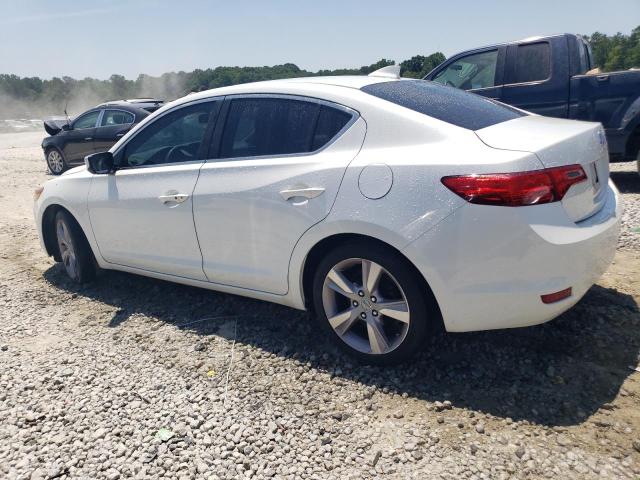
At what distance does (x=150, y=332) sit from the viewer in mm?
3838

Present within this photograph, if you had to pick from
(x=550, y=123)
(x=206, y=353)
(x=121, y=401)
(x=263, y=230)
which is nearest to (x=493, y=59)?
(x=550, y=123)

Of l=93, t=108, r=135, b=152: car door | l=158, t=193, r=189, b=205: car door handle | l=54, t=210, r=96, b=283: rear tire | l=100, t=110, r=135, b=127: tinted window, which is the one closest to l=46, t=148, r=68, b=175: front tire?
l=93, t=108, r=135, b=152: car door

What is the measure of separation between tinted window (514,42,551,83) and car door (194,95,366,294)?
16.1ft

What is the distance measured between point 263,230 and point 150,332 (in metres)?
1.31

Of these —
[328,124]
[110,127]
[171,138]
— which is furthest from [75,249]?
[110,127]

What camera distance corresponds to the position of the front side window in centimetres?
725

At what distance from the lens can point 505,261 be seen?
98.2 inches

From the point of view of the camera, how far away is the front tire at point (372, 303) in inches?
109

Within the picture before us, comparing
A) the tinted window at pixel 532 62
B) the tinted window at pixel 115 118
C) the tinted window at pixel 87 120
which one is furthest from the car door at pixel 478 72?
the tinted window at pixel 87 120

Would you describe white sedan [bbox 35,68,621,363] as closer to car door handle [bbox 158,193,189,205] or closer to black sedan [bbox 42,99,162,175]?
car door handle [bbox 158,193,189,205]

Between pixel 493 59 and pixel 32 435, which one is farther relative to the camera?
pixel 493 59

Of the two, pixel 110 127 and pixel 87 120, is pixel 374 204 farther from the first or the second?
pixel 87 120

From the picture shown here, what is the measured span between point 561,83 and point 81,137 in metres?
9.78

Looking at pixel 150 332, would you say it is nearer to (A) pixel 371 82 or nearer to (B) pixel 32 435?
(B) pixel 32 435
